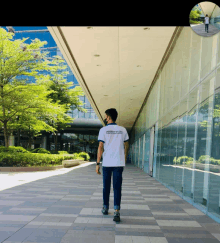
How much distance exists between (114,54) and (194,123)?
5.50 m

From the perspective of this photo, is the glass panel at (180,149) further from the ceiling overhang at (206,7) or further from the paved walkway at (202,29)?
the ceiling overhang at (206,7)

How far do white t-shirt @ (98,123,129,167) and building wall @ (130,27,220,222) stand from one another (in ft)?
5.29

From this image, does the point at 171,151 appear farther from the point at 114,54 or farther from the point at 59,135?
the point at 59,135

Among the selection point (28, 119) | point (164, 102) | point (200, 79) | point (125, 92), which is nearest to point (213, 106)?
point (200, 79)

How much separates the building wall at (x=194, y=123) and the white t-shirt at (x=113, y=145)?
5.29ft

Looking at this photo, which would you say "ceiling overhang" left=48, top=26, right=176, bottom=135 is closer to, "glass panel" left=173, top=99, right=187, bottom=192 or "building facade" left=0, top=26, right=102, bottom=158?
"glass panel" left=173, top=99, right=187, bottom=192

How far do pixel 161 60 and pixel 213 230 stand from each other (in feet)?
27.5

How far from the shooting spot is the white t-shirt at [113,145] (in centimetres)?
493

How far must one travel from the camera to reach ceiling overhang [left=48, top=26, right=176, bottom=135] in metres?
9.03

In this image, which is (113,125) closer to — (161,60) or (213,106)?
(213,106)

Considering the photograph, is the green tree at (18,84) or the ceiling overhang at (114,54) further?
the green tree at (18,84)

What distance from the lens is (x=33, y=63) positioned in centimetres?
1817
